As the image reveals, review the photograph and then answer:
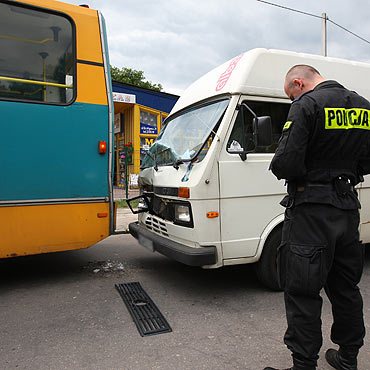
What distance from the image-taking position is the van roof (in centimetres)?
363

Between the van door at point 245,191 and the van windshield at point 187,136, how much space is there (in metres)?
0.23

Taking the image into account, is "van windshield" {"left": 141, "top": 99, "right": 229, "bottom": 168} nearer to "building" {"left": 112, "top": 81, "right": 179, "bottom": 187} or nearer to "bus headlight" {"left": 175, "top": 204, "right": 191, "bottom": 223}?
"bus headlight" {"left": 175, "top": 204, "right": 191, "bottom": 223}

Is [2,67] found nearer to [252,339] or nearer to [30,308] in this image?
[30,308]

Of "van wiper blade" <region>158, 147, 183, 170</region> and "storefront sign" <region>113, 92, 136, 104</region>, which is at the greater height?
"storefront sign" <region>113, 92, 136, 104</region>

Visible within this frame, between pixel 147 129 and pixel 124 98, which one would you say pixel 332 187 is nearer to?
pixel 124 98

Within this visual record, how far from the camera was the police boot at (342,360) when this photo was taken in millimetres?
2275

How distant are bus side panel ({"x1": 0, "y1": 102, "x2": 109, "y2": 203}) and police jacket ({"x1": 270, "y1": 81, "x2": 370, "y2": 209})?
8.19 ft

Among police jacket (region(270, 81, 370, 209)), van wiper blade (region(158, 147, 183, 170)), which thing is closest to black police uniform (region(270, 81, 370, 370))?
police jacket (region(270, 81, 370, 209))

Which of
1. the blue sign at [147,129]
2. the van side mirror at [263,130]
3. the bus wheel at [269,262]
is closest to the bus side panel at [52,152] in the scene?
the van side mirror at [263,130]

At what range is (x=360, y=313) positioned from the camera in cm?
221

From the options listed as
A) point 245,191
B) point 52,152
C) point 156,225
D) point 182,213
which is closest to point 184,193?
point 182,213

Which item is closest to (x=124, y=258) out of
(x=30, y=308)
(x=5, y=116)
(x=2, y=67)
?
(x=30, y=308)

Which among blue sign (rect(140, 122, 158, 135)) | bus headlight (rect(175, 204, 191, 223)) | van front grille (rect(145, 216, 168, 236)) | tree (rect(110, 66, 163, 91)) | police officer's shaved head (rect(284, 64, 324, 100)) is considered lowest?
van front grille (rect(145, 216, 168, 236))

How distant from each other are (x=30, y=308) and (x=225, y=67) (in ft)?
11.2
